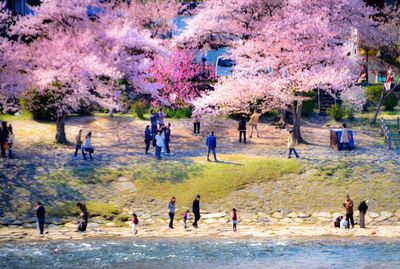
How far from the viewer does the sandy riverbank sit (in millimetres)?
29641

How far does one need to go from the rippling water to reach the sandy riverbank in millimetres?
803

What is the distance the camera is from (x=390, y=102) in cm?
5159

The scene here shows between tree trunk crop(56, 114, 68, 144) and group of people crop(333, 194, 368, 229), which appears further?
tree trunk crop(56, 114, 68, 144)

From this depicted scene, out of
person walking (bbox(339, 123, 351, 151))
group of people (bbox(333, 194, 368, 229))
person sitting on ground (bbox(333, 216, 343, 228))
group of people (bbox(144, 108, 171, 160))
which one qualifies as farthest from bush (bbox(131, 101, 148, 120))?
person sitting on ground (bbox(333, 216, 343, 228))

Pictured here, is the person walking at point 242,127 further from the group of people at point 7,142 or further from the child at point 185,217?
the group of people at point 7,142

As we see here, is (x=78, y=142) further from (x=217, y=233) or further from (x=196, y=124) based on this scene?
(x=217, y=233)

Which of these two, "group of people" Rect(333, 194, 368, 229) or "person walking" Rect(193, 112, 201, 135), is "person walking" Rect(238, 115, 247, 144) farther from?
"group of people" Rect(333, 194, 368, 229)

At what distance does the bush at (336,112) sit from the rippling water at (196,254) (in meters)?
20.5

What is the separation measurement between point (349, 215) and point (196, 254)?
728 cm

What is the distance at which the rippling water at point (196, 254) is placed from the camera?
2566 centimetres

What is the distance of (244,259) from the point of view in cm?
2641

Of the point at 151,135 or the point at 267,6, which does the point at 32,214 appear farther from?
the point at 267,6

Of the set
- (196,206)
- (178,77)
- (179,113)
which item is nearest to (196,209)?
(196,206)

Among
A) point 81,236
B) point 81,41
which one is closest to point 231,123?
point 81,41
